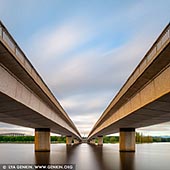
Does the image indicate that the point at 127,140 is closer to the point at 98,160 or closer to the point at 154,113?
the point at 98,160

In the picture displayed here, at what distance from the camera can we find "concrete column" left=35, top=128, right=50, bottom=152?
62219mm

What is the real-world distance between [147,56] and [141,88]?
597 cm

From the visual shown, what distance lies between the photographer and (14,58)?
58.2 feet

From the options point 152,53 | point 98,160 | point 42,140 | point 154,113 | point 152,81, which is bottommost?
point 98,160

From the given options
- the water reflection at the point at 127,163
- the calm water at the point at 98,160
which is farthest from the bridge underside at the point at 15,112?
the water reflection at the point at 127,163

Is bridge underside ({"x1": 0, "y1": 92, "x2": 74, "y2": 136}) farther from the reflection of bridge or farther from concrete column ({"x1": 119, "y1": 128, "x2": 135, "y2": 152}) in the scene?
concrete column ({"x1": 119, "y1": 128, "x2": 135, "y2": 152})

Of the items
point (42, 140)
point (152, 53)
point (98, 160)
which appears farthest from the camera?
point (42, 140)

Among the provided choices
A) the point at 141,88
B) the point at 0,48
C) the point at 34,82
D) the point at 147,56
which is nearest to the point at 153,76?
the point at 147,56

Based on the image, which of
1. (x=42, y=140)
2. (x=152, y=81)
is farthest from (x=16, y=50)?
(x=42, y=140)

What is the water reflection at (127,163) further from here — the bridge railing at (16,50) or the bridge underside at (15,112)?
the bridge railing at (16,50)

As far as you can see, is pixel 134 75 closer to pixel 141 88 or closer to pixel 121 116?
pixel 141 88

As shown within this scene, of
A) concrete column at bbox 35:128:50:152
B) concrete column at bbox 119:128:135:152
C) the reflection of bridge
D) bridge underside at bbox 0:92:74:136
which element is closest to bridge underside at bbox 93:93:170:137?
the reflection of bridge

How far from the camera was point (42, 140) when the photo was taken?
6266 centimetres

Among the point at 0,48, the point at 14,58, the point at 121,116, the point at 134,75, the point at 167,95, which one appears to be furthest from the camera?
the point at 121,116
